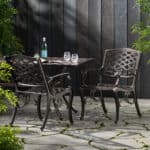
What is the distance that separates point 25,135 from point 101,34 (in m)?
3.43

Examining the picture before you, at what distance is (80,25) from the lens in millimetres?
8789

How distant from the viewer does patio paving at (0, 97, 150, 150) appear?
527 cm

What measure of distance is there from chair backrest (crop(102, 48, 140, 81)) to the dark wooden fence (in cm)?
132

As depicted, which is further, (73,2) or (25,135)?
(73,2)

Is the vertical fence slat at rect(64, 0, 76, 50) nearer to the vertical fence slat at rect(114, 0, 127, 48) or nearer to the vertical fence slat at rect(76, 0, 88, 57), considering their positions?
the vertical fence slat at rect(76, 0, 88, 57)

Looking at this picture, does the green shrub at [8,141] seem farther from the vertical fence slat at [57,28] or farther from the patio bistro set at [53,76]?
the vertical fence slat at [57,28]

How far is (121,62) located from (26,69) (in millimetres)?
1692

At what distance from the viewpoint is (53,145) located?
17.3 feet

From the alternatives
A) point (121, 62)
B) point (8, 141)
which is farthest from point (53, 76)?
point (8, 141)

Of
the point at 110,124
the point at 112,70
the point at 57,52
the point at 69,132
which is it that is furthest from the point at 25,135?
the point at 57,52

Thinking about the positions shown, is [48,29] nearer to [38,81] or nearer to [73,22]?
[73,22]

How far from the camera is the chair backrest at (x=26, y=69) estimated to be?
6.11m

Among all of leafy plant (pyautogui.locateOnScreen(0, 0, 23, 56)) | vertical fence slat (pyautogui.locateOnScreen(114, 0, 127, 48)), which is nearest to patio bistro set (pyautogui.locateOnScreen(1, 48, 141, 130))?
leafy plant (pyautogui.locateOnScreen(0, 0, 23, 56))

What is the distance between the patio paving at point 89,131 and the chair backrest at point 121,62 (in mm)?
602
